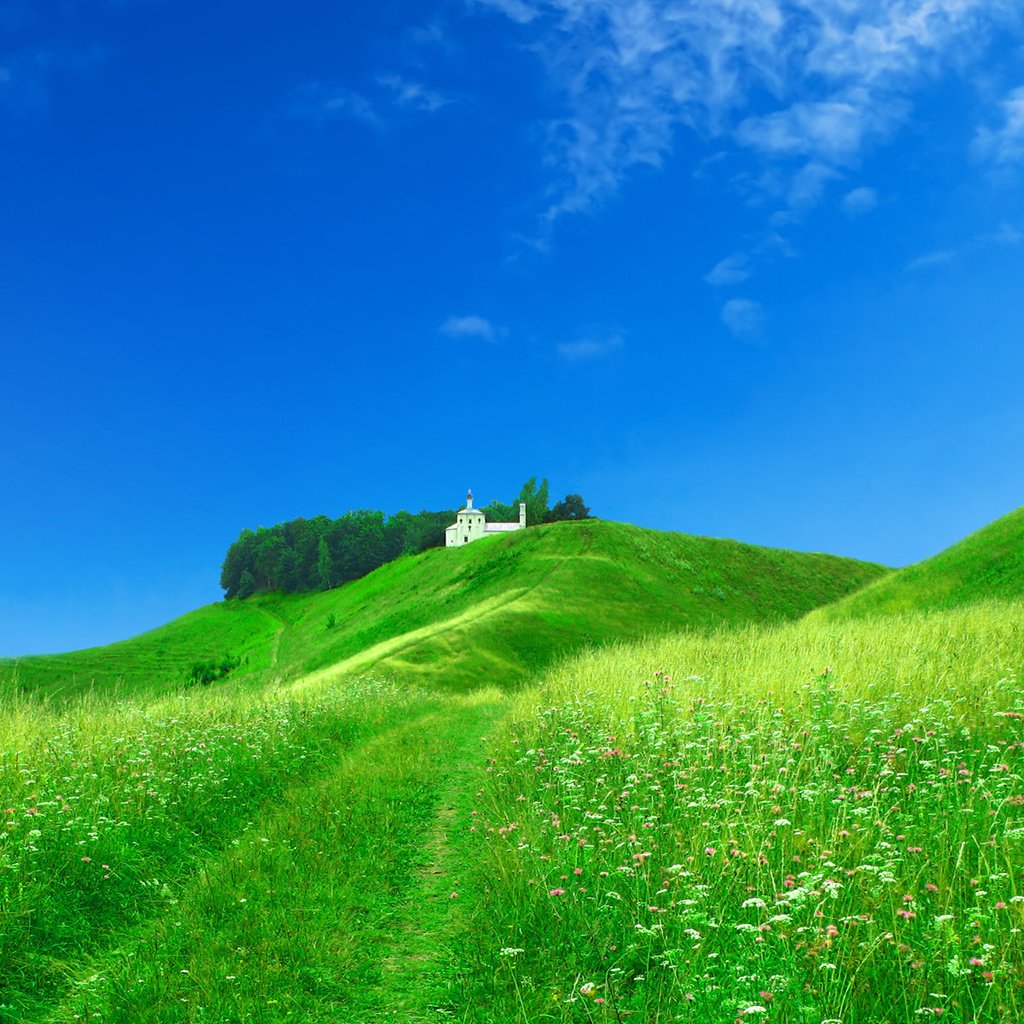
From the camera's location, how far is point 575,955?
5.61 metres

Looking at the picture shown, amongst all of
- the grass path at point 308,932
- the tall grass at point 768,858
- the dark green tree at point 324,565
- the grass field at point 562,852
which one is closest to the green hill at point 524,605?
the grass field at point 562,852

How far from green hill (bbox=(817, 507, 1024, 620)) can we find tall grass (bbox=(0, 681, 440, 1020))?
29.2m

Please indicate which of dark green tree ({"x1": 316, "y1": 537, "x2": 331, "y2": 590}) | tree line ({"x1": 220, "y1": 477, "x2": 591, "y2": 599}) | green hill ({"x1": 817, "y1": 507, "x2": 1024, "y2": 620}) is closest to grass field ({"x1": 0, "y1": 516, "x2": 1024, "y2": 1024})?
green hill ({"x1": 817, "y1": 507, "x2": 1024, "y2": 620})

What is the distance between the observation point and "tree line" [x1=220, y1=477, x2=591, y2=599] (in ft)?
417

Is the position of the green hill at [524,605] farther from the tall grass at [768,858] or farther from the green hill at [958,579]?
the tall grass at [768,858]

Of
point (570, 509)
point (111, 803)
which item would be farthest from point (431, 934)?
point (570, 509)

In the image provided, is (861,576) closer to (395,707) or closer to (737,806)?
(395,707)

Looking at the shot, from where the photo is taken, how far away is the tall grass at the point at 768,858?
4.67 metres

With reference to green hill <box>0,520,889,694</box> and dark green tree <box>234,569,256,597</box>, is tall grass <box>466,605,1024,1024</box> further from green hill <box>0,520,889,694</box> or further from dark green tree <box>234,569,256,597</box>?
dark green tree <box>234,569,256,597</box>

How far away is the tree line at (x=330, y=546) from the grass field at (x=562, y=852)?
104669 mm

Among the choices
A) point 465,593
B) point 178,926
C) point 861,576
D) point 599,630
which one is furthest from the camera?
point 861,576

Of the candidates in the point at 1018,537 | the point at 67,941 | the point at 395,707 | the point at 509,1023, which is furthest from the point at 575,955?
the point at 1018,537

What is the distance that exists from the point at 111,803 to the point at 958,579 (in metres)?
37.5

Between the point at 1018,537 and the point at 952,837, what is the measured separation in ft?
120
